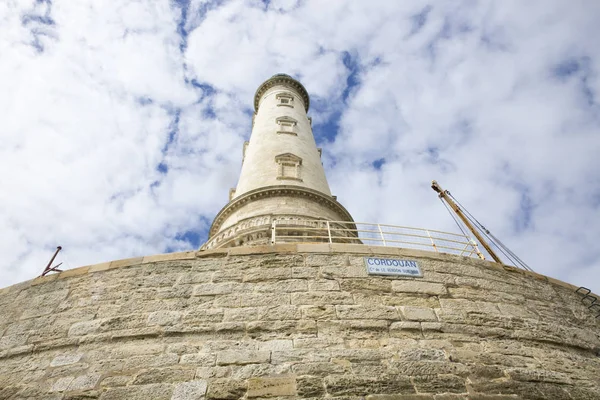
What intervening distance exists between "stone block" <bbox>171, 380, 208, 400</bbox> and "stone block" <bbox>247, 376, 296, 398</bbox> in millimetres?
548

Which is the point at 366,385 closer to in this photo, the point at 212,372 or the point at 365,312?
the point at 365,312

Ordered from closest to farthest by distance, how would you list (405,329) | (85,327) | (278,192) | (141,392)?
(141,392) → (405,329) → (85,327) → (278,192)

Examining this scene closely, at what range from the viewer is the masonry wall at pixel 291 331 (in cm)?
464

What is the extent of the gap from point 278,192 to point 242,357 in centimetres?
809

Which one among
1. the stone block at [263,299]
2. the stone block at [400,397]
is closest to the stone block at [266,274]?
the stone block at [263,299]

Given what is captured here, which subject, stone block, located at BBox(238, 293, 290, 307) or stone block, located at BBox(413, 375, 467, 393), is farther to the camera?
stone block, located at BBox(238, 293, 290, 307)

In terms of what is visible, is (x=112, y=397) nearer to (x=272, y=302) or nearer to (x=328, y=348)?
(x=272, y=302)

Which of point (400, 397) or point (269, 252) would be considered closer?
point (400, 397)

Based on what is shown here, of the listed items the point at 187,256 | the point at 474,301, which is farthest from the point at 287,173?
the point at 474,301

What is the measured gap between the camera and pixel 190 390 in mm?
4473

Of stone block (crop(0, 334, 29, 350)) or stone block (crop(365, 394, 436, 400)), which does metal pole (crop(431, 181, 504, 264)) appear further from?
stone block (crop(0, 334, 29, 350))

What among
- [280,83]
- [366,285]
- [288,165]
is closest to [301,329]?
[366,285]

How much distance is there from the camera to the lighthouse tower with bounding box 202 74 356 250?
11203mm

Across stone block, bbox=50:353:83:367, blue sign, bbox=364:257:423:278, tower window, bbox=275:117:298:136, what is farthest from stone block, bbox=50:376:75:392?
tower window, bbox=275:117:298:136
